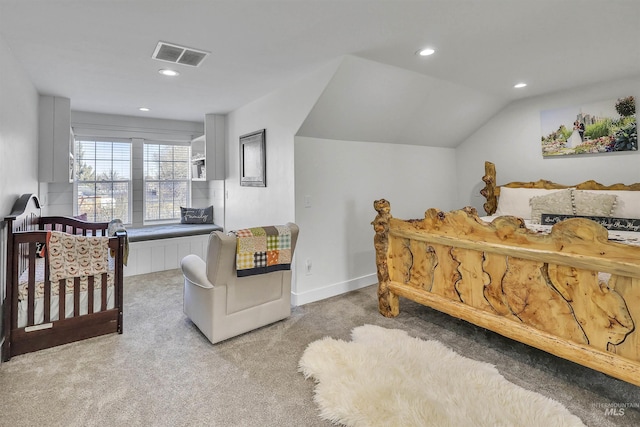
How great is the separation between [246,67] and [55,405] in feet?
9.05

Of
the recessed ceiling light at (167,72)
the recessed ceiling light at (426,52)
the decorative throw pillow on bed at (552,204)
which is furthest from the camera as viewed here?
the decorative throw pillow on bed at (552,204)

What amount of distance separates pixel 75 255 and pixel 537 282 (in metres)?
3.24

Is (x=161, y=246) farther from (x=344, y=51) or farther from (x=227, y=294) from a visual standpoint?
(x=344, y=51)

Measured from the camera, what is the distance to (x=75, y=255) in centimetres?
245

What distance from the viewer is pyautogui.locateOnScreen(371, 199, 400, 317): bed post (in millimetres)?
2889

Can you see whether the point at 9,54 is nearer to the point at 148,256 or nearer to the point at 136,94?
the point at 136,94

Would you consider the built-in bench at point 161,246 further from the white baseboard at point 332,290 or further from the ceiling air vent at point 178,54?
the ceiling air vent at point 178,54

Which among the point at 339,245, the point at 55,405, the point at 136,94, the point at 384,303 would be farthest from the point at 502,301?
the point at 136,94

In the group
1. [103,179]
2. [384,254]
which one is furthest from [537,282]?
[103,179]

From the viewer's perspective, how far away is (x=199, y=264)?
271cm

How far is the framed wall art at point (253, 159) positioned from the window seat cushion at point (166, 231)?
3.53ft

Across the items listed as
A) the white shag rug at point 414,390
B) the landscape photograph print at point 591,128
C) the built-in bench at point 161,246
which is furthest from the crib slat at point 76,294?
the landscape photograph print at point 591,128

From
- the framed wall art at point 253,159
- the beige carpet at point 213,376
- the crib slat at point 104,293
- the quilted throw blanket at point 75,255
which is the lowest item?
the beige carpet at point 213,376

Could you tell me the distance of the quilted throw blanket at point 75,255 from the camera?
236cm
